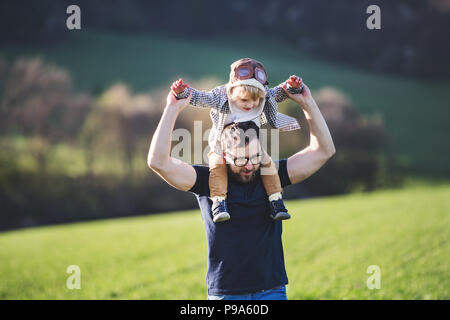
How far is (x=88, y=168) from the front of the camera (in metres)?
16.8

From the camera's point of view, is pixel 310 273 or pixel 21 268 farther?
pixel 21 268

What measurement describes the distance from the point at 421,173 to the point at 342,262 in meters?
12.8

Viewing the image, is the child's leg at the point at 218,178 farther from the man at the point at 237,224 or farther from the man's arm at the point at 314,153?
the man's arm at the point at 314,153

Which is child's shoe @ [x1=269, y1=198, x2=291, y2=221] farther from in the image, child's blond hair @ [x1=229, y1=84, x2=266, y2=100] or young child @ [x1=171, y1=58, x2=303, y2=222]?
child's blond hair @ [x1=229, y1=84, x2=266, y2=100]

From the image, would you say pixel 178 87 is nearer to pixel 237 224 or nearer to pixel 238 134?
pixel 238 134

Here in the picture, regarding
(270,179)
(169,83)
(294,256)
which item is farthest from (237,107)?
(169,83)

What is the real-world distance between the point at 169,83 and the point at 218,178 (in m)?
17.5

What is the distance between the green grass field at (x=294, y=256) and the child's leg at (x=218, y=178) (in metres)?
3.02

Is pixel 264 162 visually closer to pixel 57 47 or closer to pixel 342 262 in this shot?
pixel 342 262

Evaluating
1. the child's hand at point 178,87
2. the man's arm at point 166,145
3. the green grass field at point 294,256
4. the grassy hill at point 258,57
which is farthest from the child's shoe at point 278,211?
the grassy hill at point 258,57

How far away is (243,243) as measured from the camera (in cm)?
219

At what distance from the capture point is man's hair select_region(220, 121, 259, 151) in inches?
85.9

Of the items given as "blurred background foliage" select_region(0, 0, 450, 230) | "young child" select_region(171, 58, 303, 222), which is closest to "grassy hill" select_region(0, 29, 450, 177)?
"blurred background foliage" select_region(0, 0, 450, 230)
